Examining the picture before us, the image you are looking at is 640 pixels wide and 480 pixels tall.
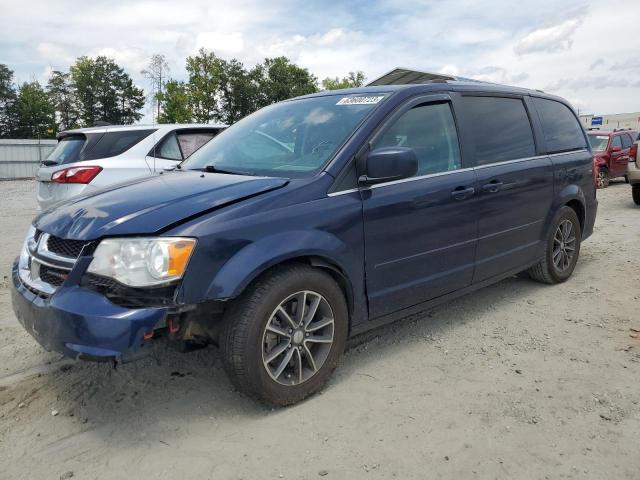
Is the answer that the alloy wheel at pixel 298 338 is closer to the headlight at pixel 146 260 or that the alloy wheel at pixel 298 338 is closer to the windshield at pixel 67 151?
the headlight at pixel 146 260

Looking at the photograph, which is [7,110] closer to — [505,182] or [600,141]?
[600,141]

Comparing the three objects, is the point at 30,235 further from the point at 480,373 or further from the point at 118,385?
the point at 480,373

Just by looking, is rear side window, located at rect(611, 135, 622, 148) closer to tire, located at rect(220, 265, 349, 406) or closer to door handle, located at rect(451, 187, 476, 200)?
door handle, located at rect(451, 187, 476, 200)

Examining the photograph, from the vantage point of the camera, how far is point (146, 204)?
2.67 meters

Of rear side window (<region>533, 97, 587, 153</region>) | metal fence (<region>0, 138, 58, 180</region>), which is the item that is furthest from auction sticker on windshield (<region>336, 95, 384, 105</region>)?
metal fence (<region>0, 138, 58, 180</region>)

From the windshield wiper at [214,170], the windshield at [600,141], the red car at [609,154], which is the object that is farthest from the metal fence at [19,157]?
the windshield wiper at [214,170]

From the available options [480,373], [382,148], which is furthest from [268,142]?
[480,373]

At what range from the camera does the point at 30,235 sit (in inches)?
120

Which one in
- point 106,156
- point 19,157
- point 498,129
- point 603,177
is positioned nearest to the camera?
point 498,129

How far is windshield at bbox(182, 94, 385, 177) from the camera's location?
3.18 m

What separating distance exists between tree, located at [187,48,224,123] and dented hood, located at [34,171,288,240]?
40525mm

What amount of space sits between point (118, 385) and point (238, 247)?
1.29 metres

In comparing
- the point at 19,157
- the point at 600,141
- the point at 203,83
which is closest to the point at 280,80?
the point at 203,83

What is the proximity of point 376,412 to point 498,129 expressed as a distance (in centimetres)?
256
